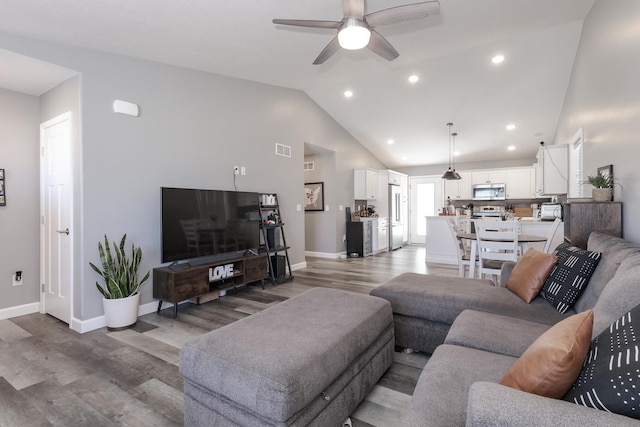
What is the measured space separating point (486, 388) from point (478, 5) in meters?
3.74

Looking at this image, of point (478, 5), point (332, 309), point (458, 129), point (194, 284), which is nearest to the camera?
point (332, 309)

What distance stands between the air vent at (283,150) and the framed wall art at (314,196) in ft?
5.57

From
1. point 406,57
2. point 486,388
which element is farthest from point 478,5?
point 486,388

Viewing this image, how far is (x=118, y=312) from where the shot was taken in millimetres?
3051

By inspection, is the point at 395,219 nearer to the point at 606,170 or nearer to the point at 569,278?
the point at 606,170

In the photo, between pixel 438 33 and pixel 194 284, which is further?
pixel 438 33

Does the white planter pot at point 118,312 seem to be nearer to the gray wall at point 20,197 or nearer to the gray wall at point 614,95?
the gray wall at point 20,197

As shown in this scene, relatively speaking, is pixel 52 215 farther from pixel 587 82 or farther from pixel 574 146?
pixel 574 146

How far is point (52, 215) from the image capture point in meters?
3.41

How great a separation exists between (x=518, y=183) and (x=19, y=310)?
376 inches

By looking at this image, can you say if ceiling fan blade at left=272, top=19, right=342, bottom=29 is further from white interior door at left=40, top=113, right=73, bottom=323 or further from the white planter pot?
the white planter pot

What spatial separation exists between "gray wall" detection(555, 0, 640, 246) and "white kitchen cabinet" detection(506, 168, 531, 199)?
391cm

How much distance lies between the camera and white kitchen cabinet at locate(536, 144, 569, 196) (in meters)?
4.92

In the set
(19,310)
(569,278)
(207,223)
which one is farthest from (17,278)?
(569,278)
